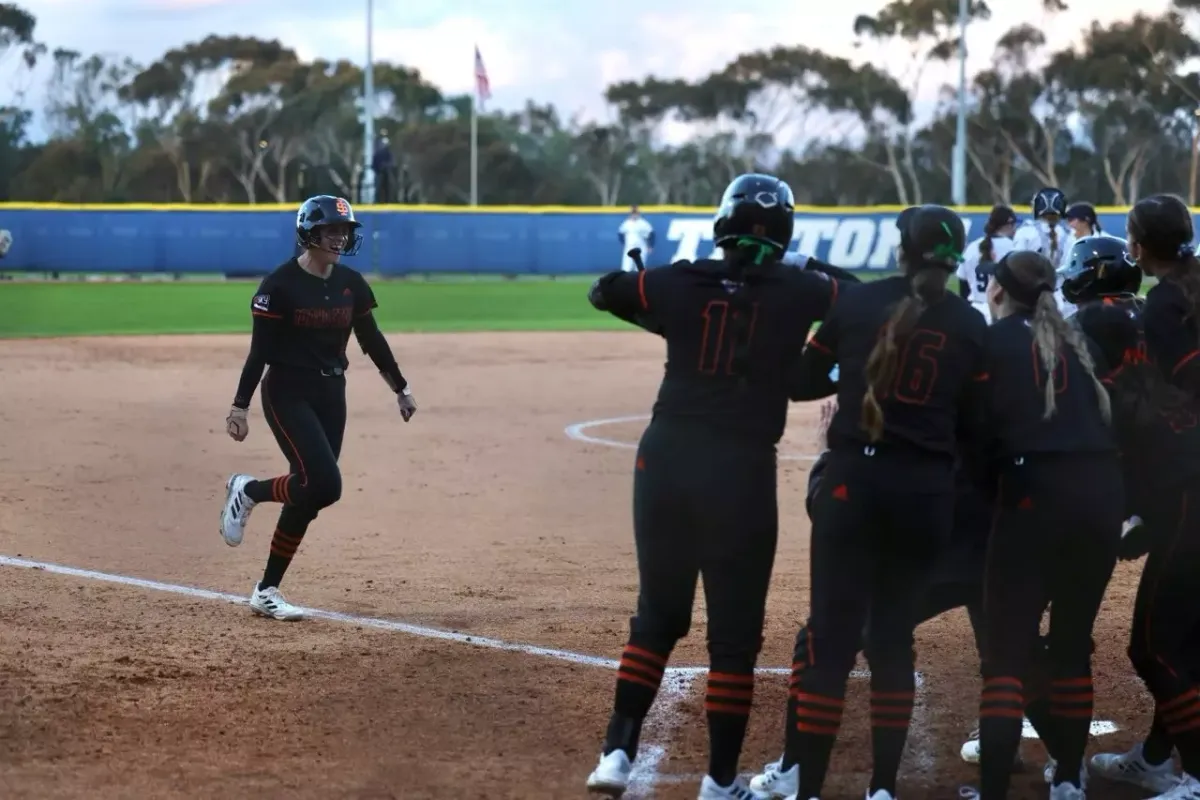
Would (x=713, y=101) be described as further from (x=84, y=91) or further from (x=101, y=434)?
(x=101, y=434)

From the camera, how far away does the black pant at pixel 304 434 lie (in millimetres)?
7738

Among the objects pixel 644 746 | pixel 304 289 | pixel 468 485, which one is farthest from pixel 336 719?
pixel 468 485

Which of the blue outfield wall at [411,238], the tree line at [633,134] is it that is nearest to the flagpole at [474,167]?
the tree line at [633,134]

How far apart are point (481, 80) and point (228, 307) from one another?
21752mm

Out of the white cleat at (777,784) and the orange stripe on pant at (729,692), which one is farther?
the white cleat at (777,784)

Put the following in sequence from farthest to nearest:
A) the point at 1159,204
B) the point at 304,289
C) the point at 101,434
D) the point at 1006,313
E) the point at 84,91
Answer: the point at 84,91
the point at 101,434
the point at 304,289
the point at 1159,204
the point at 1006,313

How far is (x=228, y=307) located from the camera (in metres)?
30.4

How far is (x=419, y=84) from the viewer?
7781cm

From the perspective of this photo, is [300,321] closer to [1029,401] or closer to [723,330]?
[723,330]

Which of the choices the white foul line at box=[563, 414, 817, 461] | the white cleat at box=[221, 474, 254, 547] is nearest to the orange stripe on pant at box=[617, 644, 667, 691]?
the white cleat at box=[221, 474, 254, 547]

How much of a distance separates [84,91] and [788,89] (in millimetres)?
33844

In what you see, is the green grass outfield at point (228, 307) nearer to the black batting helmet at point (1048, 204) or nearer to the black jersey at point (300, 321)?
the black batting helmet at point (1048, 204)

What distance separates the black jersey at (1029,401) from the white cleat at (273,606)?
409 cm

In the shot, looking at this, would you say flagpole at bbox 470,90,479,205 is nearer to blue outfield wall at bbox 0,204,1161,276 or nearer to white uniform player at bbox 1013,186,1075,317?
blue outfield wall at bbox 0,204,1161,276
